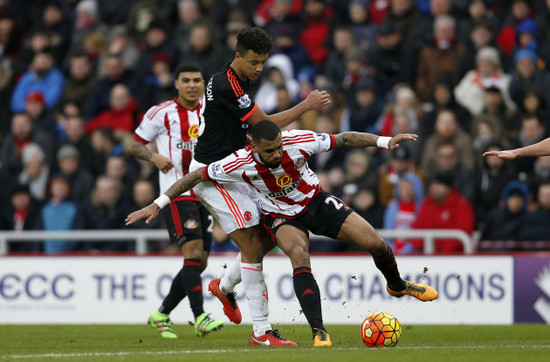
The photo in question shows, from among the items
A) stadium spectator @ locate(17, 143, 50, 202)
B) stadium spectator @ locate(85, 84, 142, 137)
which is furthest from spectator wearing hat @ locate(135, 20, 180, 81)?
stadium spectator @ locate(17, 143, 50, 202)

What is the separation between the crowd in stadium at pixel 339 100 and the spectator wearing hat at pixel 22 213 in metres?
0.03

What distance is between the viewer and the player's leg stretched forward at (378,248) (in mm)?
9320

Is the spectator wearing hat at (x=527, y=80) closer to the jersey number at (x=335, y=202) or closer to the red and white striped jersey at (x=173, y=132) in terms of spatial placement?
the red and white striped jersey at (x=173, y=132)

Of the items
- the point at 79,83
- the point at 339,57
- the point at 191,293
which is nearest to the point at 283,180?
the point at 191,293

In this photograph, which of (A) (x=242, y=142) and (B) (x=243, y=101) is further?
(A) (x=242, y=142)

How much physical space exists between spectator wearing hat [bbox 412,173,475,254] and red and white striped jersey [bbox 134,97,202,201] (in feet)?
14.3

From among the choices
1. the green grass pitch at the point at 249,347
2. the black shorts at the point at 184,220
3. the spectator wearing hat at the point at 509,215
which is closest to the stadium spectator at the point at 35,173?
the green grass pitch at the point at 249,347

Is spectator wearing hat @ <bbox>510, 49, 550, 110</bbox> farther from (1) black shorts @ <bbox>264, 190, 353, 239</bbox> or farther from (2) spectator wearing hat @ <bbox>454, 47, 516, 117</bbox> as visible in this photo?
(1) black shorts @ <bbox>264, 190, 353, 239</bbox>

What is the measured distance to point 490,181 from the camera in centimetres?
1425

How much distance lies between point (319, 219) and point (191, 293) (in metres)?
2.01

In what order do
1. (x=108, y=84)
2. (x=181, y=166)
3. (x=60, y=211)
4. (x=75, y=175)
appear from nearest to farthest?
(x=181, y=166) → (x=60, y=211) → (x=75, y=175) → (x=108, y=84)

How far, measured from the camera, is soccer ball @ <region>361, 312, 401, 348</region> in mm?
9031

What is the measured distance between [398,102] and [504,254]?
3.17 metres

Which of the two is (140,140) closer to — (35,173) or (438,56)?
(35,173)
